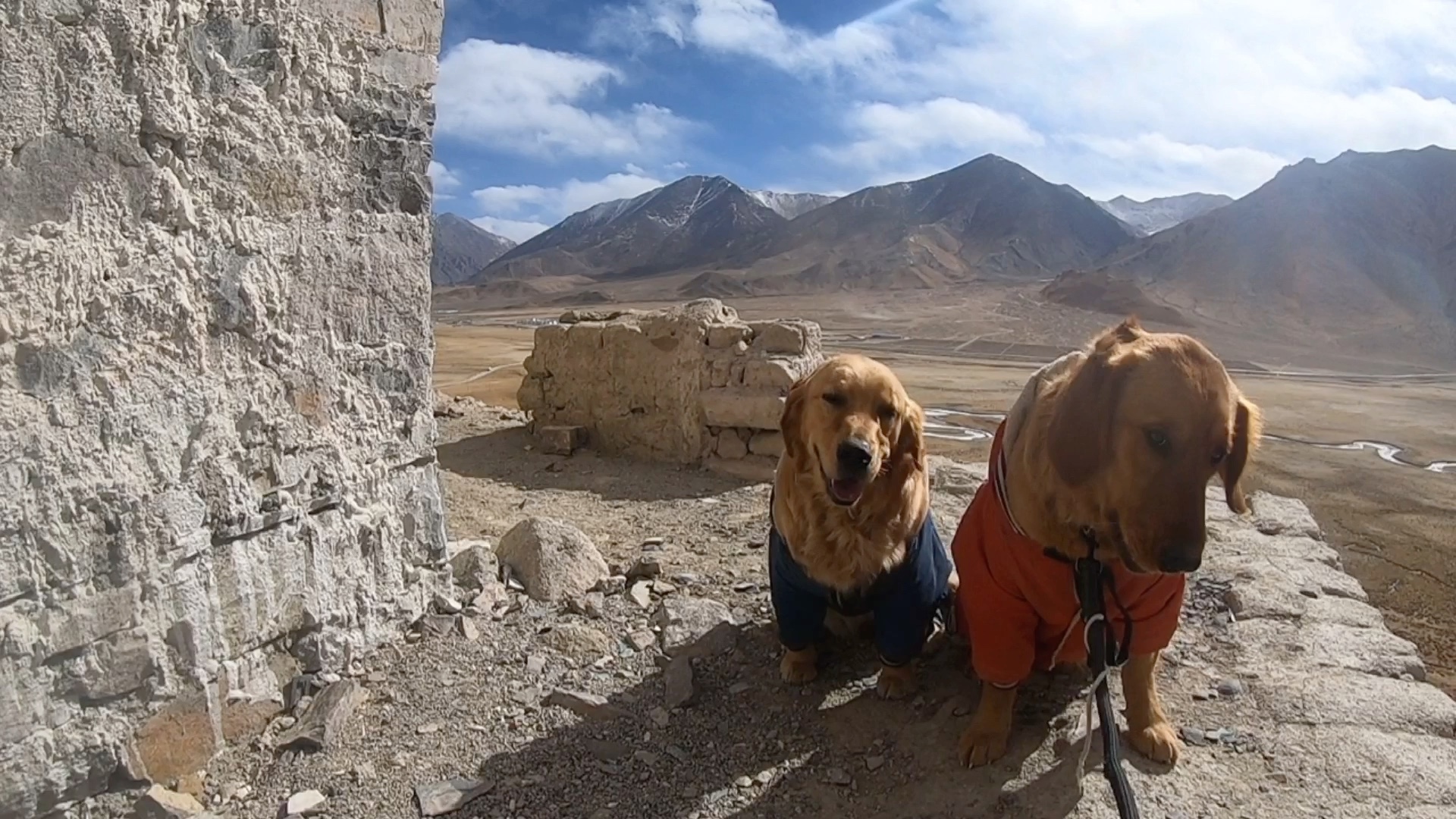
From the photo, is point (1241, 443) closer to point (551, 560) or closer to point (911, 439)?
point (911, 439)

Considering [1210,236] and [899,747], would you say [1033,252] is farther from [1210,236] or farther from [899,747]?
[899,747]

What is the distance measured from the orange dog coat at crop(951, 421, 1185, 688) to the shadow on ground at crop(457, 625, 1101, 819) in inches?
12.1

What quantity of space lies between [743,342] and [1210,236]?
51.2 metres

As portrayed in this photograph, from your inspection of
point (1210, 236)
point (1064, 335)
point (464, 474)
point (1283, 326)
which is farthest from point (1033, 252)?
point (464, 474)

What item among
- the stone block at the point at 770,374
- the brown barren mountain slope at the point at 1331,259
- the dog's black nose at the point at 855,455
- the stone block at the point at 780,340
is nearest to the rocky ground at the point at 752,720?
the dog's black nose at the point at 855,455

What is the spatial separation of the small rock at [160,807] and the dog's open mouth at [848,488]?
210cm

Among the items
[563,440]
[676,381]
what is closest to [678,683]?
[676,381]

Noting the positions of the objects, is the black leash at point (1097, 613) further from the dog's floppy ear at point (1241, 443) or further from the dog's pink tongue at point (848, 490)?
the dog's pink tongue at point (848, 490)

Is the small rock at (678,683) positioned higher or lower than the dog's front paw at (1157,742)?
lower

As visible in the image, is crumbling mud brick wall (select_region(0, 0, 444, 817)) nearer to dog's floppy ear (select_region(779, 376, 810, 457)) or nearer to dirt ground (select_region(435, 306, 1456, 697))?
dog's floppy ear (select_region(779, 376, 810, 457))

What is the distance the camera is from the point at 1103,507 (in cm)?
222

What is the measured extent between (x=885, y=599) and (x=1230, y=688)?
4.16 ft

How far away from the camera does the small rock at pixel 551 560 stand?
3.78 meters

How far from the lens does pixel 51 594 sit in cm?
220
